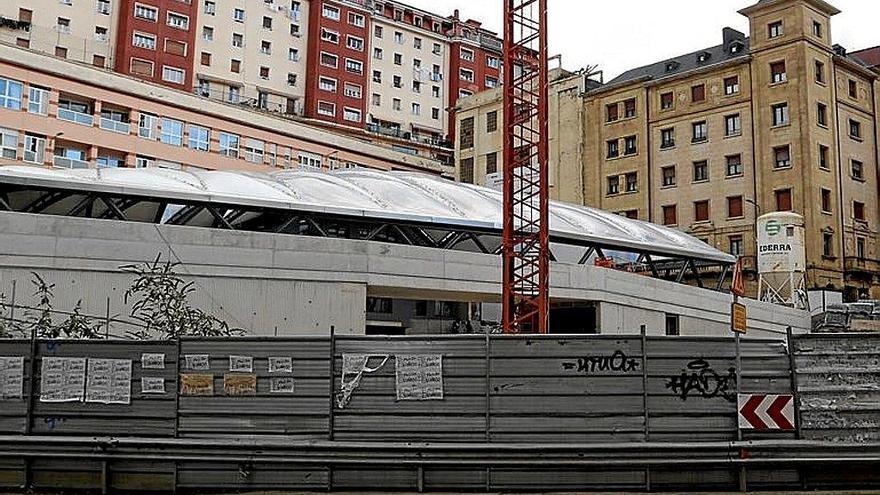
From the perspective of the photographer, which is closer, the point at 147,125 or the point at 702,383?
the point at 702,383

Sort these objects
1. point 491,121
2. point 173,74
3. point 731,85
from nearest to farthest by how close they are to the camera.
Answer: point 731,85
point 173,74
point 491,121

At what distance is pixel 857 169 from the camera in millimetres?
55125

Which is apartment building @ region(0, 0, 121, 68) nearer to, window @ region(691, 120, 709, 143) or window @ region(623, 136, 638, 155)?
window @ region(623, 136, 638, 155)

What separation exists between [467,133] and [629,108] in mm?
15972

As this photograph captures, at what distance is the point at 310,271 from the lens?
24891 millimetres

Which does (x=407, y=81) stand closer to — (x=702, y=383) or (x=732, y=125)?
(x=732, y=125)

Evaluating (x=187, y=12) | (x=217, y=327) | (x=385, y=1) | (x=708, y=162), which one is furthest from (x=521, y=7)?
(x=385, y=1)

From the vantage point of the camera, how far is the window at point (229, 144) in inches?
2306

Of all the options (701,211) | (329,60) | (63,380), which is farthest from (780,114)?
(63,380)

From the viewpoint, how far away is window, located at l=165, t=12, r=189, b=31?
6575 centimetres

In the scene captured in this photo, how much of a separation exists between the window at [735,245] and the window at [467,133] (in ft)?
80.0

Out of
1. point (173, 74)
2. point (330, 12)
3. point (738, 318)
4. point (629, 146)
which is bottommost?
point (738, 318)

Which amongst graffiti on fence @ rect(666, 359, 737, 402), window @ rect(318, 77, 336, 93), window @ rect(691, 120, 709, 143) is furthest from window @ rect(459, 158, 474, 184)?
graffiti on fence @ rect(666, 359, 737, 402)

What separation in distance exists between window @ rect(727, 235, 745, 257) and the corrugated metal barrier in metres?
44.1
